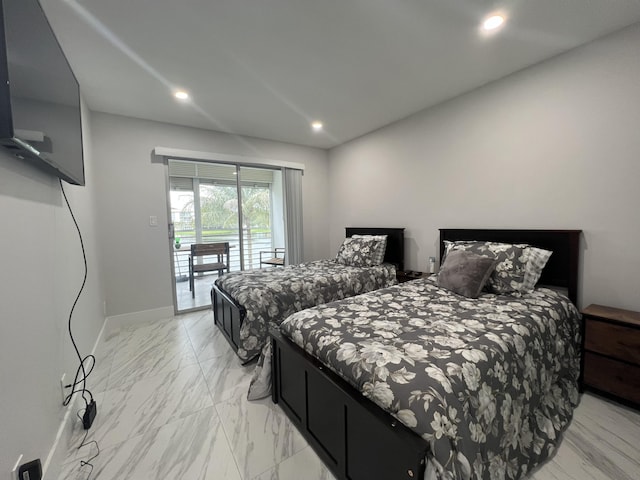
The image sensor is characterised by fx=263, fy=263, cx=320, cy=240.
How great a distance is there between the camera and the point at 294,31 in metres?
1.80

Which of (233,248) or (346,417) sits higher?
(233,248)

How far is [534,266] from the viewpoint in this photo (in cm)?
205

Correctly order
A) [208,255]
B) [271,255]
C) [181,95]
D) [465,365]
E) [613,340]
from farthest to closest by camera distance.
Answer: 1. [271,255]
2. [208,255]
3. [181,95]
4. [613,340]
5. [465,365]

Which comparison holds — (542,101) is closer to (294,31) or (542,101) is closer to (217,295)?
(294,31)

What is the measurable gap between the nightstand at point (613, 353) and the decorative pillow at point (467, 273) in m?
0.65

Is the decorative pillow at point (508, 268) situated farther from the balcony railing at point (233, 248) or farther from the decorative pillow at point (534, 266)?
the balcony railing at point (233, 248)

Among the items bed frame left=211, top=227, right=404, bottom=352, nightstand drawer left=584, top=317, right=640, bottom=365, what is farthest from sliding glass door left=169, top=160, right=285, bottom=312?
nightstand drawer left=584, top=317, right=640, bottom=365

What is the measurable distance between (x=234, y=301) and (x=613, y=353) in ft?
9.15

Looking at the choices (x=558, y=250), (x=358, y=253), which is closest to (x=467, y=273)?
(x=558, y=250)

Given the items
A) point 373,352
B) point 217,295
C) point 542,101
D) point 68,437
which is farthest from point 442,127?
point 68,437

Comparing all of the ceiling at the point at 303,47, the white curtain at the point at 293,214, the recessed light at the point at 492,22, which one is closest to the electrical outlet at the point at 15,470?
the ceiling at the point at 303,47

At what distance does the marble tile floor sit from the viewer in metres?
1.32

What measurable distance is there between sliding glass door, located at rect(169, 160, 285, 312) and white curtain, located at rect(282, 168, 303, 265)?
0.75ft

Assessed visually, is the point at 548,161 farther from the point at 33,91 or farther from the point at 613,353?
the point at 33,91
